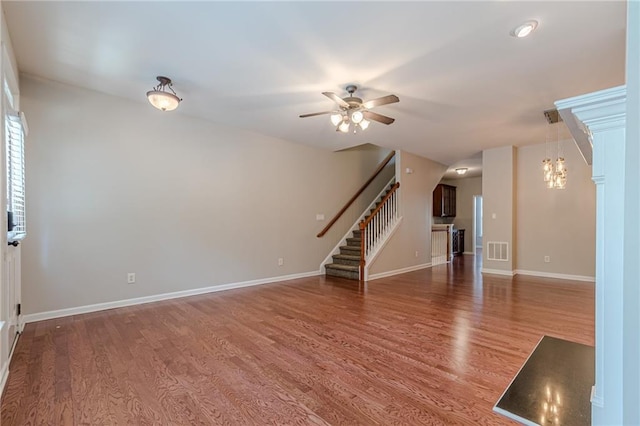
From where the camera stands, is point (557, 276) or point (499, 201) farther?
point (499, 201)

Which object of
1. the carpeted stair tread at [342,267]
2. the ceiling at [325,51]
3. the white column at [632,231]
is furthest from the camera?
the carpeted stair tread at [342,267]

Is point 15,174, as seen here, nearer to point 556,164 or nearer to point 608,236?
point 608,236

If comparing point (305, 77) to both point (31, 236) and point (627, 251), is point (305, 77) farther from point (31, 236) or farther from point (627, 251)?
point (31, 236)

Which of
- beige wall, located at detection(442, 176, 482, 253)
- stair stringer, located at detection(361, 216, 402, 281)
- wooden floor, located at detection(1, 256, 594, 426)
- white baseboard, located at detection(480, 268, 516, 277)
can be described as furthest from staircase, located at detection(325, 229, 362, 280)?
beige wall, located at detection(442, 176, 482, 253)

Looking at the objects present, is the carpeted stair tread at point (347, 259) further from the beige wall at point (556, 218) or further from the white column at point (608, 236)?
the white column at point (608, 236)

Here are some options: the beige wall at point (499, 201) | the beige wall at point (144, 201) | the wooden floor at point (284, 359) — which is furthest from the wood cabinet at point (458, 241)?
the beige wall at point (144, 201)

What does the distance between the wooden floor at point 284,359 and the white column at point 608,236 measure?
0.76m

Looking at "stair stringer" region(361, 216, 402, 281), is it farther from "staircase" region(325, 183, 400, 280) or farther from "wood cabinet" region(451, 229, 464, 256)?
"wood cabinet" region(451, 229, 464, 256)

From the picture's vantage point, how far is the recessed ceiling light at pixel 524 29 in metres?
2.26

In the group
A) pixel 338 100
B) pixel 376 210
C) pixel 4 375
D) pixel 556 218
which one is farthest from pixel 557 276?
pixel 4 375

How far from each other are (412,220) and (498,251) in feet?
6.09

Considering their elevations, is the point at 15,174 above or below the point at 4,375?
above

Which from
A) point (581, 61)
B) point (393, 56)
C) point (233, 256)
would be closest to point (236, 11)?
point (393, 56)

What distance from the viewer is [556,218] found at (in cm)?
583
